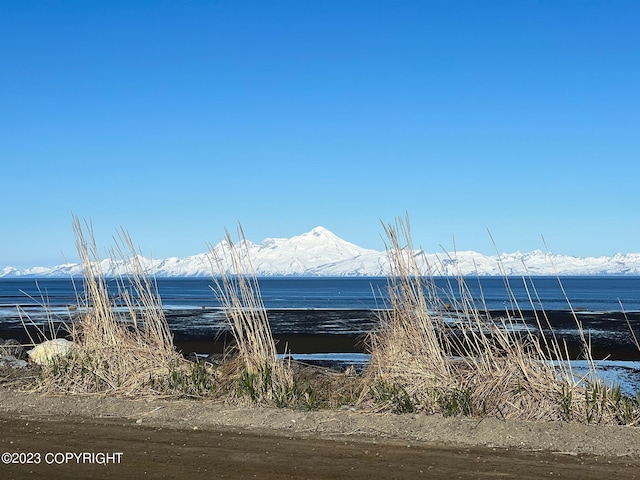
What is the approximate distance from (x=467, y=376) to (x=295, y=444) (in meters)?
2.35

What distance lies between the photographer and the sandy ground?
577cm

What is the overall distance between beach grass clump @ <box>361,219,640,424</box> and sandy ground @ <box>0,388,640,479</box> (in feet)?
1.41

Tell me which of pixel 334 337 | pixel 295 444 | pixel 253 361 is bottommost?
pixel 334 337

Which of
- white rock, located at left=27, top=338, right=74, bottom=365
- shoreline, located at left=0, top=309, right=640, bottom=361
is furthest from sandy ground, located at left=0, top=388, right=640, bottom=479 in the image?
shoreline, located at left=0, top=309, right=640, bottom=361

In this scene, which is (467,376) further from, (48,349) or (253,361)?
(48,349)

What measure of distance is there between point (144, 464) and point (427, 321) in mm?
3808

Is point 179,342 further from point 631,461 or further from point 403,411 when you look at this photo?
point 631,461

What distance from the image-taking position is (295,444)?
21.9ft

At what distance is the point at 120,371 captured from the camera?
9.32m

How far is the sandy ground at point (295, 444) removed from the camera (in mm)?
5770

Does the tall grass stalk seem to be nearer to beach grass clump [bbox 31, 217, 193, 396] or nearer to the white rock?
beach grass clump [bbox 31, 217, 193, 396]

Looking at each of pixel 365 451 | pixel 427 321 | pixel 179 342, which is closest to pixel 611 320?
pixel 179 342

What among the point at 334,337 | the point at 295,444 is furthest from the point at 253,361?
the point at 334,337

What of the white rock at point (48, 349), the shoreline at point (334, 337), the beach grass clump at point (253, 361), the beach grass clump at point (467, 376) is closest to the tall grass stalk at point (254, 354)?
the beach grass clump at point (253, 361)
